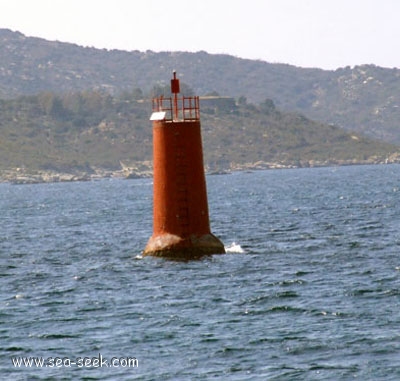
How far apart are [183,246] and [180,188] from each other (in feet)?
6.97

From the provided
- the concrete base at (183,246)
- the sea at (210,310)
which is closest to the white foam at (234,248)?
the sea at (210,310)

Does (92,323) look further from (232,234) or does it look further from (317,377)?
(232,234)

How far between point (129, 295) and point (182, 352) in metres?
8.27

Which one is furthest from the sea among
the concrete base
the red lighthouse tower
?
the red lighthouse tower

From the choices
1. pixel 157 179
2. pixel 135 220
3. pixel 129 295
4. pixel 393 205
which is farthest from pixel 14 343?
pixel 393 205

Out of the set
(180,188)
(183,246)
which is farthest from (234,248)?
(180,188)

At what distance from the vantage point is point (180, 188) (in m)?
38.8

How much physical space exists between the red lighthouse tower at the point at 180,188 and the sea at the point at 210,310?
920 millimetres

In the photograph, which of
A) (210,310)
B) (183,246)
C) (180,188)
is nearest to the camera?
(210,310)

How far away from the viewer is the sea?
25.2 m

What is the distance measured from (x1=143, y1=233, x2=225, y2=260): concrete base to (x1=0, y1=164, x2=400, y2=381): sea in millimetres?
382

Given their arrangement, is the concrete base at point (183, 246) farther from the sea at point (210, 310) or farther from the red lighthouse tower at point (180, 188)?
the sea at point (210, 310)

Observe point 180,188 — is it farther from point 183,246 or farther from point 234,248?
point 234,248

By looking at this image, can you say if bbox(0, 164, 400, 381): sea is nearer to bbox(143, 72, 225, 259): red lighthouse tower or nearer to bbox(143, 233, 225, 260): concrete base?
bbox(143, 233, 225, 260): concrete base
